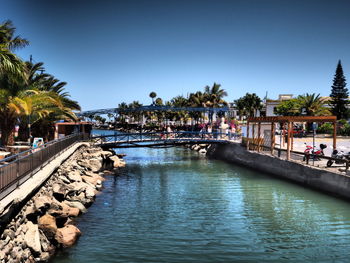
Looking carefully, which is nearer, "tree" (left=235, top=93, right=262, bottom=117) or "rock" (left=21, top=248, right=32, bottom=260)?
"rock" (left=21, top=248, right=32, bottom=260)

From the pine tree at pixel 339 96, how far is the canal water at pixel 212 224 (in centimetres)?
5069

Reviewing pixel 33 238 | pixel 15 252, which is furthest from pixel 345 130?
pixel 15 252

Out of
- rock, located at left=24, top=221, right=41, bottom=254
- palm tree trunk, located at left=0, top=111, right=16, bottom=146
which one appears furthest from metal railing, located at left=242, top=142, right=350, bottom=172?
palm tree trunk, located at left=0, top=111, right=16, bottom=146

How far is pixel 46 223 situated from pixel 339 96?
2747 inches

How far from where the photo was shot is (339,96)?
70312 mm

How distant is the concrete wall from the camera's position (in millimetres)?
20359

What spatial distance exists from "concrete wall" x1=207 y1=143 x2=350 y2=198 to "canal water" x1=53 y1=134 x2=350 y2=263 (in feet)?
2.45

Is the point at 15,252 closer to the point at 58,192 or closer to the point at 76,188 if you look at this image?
the point at 58,192

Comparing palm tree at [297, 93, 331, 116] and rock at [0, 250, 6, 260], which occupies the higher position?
palm tree at [297, 93, 331, 116]

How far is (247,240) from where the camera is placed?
13.6 meters

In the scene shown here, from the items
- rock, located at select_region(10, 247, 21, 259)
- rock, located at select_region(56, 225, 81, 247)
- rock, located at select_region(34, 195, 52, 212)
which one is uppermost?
rock, located at select_region(34, 195, 52, 212)

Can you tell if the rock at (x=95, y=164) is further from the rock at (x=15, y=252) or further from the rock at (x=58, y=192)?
the rock at (x=15, y=252)

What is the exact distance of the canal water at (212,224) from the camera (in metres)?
12.1

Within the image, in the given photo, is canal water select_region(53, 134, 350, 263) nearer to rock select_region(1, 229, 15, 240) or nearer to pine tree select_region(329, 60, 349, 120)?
rock select_region(1, 229, 15, 240)
